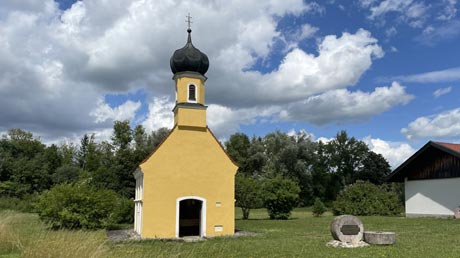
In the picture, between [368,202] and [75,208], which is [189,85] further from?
[368,202]

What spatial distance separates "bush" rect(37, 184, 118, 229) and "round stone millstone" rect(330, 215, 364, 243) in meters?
12.8

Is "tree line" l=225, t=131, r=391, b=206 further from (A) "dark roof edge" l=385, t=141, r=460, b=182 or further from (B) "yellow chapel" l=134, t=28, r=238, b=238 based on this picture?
(B) "yellow chapel" l=134, t=28, r=238, b=238

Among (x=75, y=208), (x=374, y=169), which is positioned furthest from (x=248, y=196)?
(x=374, y=169)

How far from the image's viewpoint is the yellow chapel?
19203mm

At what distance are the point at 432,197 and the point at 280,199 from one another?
33.1 feet

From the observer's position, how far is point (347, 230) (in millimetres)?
13820

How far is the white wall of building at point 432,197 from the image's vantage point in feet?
87.0

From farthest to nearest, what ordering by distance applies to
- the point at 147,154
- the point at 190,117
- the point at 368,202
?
the point at 147,154 < the point at 368,202 < the point at 190,117

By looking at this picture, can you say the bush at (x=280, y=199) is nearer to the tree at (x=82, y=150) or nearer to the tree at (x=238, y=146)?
the tree at (x=238, y=146)

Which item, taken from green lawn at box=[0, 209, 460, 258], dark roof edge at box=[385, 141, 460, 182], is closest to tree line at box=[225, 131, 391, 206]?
dark roof edge at box=[385, 141, 460, 182]

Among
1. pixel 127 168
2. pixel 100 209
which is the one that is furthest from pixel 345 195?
pixel 127 168

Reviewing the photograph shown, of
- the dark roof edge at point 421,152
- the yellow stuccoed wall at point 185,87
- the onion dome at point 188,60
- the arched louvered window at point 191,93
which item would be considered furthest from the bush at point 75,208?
the dark roof edge at point 421,152

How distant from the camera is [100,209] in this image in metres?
22.5

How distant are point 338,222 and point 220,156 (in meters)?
7.99
